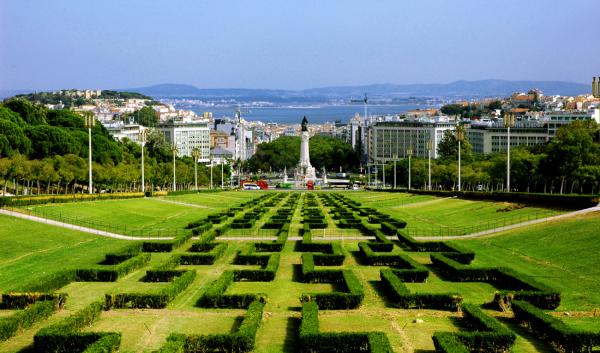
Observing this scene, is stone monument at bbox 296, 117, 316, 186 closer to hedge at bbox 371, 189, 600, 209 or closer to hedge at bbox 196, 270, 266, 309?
hedge at bbox 371, 189, 600, 209

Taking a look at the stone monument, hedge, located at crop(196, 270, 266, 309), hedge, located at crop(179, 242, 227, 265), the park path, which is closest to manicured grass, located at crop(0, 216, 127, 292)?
the park path

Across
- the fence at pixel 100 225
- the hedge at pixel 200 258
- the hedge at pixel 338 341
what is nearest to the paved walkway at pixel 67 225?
the fence at pixel 100 225

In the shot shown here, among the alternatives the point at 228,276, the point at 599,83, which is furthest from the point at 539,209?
the point at 228,276

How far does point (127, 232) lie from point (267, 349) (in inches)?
1188

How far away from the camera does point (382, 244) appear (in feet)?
130

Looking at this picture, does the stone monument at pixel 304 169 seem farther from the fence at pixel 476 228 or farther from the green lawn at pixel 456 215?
the fence at pixel 476 228

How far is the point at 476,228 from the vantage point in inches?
1948

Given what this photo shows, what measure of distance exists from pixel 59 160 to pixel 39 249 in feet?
150

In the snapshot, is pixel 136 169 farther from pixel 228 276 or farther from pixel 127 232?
pixel 228 276

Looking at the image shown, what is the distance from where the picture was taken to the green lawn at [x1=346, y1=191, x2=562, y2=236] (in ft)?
162

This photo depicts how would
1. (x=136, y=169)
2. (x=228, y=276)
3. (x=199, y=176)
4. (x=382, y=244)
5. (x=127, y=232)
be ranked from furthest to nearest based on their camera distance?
(x=199, y=176) → (x=136, y=169) → (x=127, y=232) → (x=382, y=244) → (x=228, y=276)

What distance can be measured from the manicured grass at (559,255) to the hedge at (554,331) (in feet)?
8.19

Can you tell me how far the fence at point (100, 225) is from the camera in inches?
1881

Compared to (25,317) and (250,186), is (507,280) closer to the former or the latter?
(25,317)
